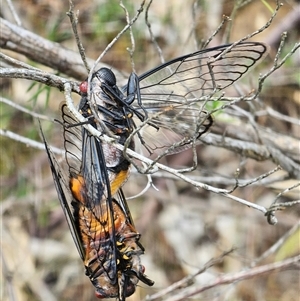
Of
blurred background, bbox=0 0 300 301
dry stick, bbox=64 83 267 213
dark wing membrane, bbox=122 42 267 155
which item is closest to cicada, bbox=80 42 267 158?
dark wing membrane, bbox=122 42 267 155

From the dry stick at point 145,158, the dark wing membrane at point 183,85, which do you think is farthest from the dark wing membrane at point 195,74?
the dry stick at point 145,158

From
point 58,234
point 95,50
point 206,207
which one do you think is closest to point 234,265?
point 206,207

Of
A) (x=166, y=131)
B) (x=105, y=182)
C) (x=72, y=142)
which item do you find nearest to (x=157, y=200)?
(x=166, y=131)

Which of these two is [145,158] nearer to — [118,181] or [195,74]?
[118,181]

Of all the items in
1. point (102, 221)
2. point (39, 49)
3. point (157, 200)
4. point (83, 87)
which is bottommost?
point (102, 221)

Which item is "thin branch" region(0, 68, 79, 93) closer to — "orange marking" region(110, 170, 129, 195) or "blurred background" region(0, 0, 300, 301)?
"orange marking" region(110, 170, 129, 195)

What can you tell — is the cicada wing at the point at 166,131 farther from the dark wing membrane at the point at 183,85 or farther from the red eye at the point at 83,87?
the red eye at the point at 83,87
